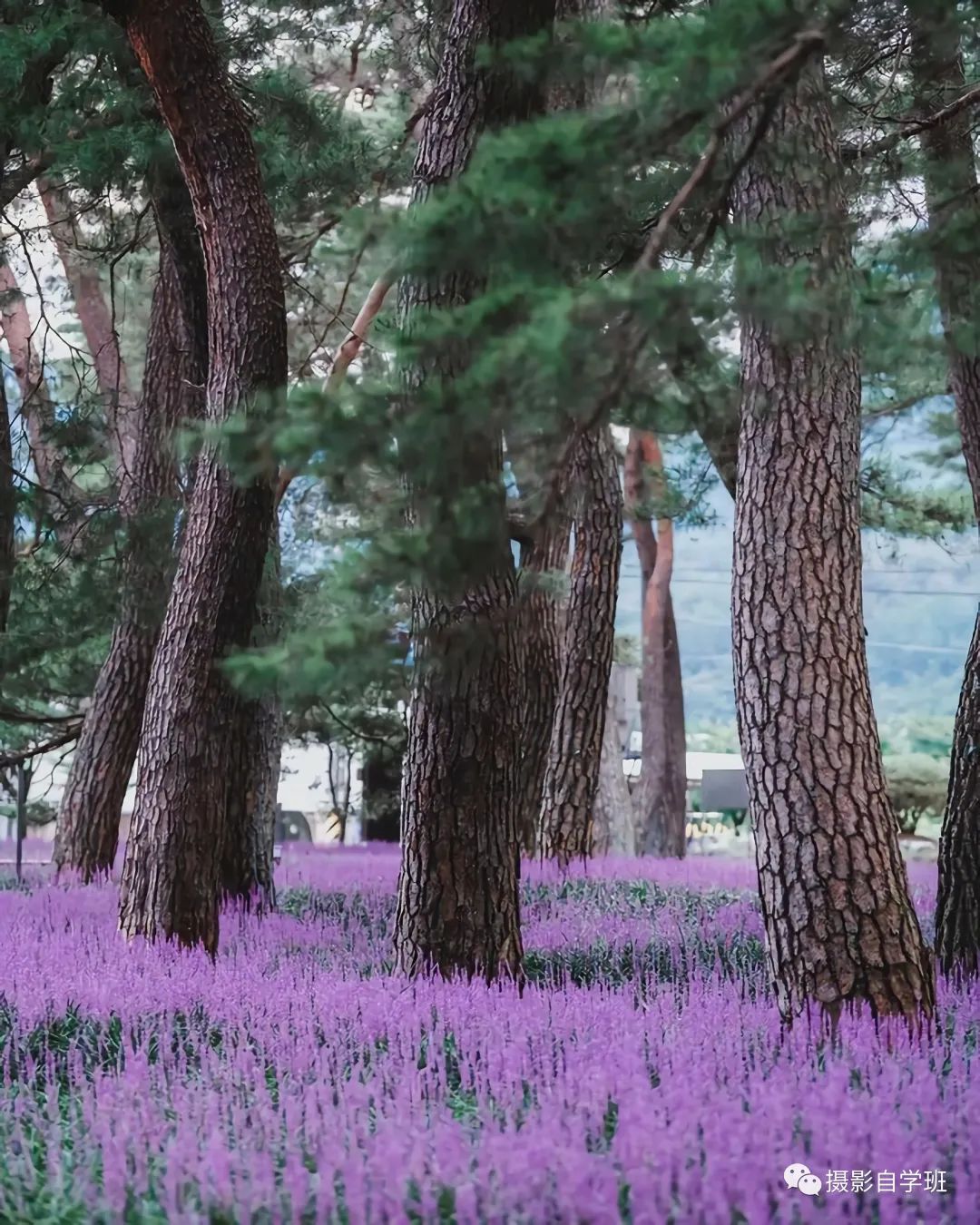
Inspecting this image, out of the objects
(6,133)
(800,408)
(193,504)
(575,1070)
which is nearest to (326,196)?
(6,133)

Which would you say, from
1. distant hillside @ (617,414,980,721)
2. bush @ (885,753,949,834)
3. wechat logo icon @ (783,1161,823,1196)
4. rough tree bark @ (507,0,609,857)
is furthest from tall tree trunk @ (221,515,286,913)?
distant hillside @ (617,414,980,721)

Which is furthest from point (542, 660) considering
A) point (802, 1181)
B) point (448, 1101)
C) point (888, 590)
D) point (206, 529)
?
point (888, 590)

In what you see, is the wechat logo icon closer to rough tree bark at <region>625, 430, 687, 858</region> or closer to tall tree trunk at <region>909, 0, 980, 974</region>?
tall tree trunk at <region>909, 0, 980, 974</region>

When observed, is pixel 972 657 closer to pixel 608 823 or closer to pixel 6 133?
pixel 6 133

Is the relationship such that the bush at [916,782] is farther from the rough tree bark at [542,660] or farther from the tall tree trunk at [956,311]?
the tall tree trunk at [956,311]

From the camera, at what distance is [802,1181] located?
2.84 m

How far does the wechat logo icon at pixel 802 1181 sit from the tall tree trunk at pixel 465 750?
2968mm

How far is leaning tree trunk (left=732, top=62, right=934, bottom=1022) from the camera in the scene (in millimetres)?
4930

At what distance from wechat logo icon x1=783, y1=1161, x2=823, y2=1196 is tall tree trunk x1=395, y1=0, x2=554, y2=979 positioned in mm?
2968

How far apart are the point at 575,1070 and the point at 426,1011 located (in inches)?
41.4

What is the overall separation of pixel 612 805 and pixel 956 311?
41.6ft

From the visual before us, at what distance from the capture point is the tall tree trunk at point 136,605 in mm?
9719

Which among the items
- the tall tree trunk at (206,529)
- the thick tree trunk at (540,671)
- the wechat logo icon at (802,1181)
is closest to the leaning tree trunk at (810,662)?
the wechat logo icon at (802,1181)

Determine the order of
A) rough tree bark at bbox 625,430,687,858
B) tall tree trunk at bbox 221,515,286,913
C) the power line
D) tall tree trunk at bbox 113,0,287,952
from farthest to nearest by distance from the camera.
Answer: the power line
rough tree bark at bbox 625,430,687,858
tall tree trunk at bbox 221,515,286,913
tall tree trunk at bbox 113,0,287,952
